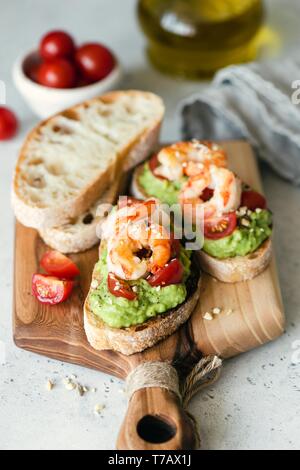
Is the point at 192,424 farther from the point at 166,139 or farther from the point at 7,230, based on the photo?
the point at 166,139

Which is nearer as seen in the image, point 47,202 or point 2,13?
point 47,202

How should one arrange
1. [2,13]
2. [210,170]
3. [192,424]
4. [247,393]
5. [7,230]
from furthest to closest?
[2,13] → [7,230] → [210,170] → [247,393] → [192,424]

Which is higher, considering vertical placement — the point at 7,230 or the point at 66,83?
the point at 66,83

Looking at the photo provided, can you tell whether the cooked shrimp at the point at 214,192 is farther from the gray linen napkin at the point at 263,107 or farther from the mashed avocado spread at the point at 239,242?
the gray linen napkin at the point at 263,107

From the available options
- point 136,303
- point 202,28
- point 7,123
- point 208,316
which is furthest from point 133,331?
point 202,28

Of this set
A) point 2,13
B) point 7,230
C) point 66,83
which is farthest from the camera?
point 2,13

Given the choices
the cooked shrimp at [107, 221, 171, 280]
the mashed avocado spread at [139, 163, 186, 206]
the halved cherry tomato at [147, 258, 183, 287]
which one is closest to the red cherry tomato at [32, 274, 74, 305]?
the cooked shrimp at [107, 221, 171, 280]

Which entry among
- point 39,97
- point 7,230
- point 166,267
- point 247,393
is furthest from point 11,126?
point 247,393

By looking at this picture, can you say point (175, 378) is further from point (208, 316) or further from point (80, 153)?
point (80, 153)
